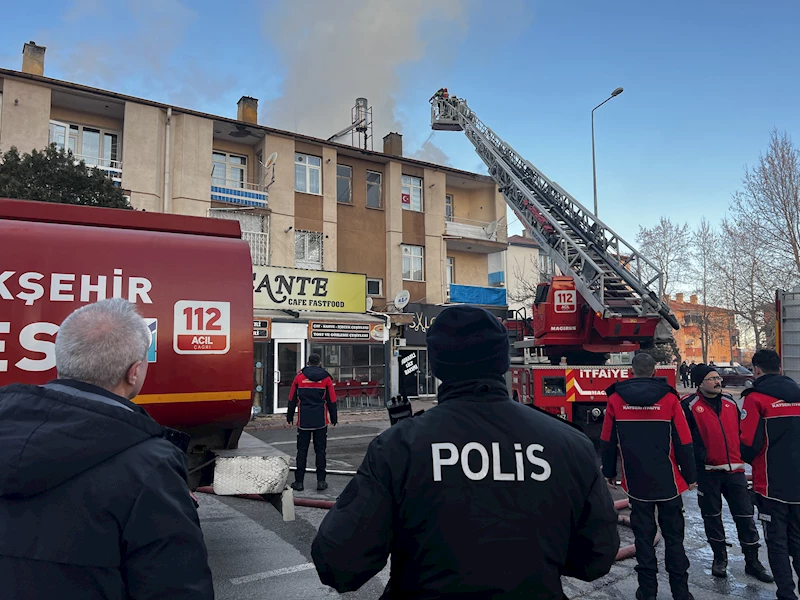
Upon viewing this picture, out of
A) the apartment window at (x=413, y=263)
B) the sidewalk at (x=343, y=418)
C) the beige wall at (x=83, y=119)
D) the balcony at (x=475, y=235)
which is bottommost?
the sidewalk at (x=343, y=418)

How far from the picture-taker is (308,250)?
21.9 meters

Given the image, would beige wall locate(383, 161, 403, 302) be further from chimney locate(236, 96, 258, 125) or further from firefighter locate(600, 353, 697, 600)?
firefighter locate(600, 353, 697, 600)

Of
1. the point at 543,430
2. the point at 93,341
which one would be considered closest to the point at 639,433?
the point at 543,430

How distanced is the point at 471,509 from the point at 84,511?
3.80 feet

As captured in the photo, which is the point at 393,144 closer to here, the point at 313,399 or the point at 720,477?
the point at 313,399

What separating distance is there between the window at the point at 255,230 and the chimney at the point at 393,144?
8.09 metres

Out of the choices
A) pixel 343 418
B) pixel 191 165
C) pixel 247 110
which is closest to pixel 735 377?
pixel 343 418

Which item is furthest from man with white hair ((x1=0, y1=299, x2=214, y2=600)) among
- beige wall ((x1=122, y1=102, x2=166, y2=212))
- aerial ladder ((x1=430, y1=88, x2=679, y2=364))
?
beige wall ((x1=122, y1=102, x2=166, y2=212))

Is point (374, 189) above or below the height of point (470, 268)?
above

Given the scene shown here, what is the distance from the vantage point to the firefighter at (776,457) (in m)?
4.28

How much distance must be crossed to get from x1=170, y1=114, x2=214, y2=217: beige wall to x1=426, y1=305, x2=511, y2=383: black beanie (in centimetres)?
1879

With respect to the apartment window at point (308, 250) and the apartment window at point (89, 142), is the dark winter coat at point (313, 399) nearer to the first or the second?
the apartment window at point (308, 250)

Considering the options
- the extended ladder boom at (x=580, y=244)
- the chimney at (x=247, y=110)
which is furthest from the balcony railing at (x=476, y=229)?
the chimney at (x=247, y=110)

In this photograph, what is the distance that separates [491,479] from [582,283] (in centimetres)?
870
